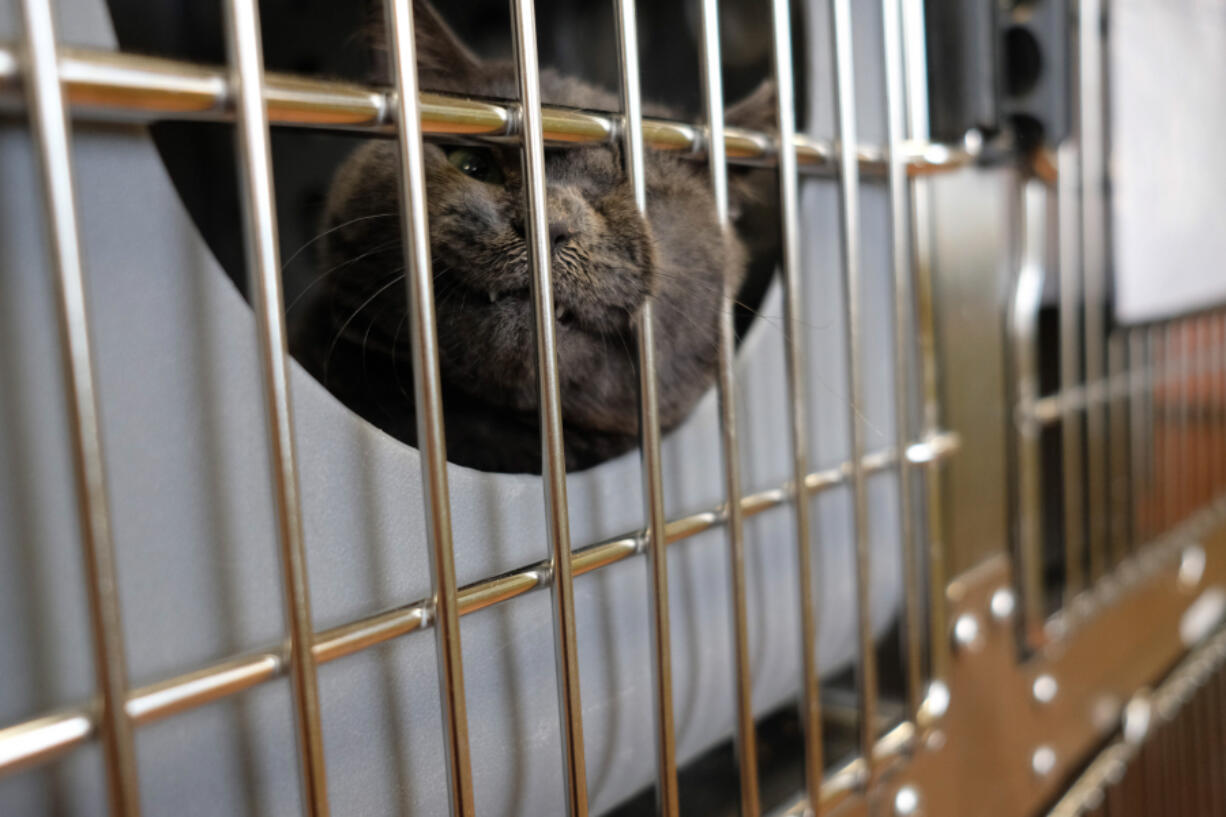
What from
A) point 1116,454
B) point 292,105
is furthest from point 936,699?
point 292,105

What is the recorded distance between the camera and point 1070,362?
95cm

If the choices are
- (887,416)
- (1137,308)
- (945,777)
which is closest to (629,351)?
(887,416)

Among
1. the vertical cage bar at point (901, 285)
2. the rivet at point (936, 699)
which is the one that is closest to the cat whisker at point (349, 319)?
the vertical cage bar at point (901, 285)

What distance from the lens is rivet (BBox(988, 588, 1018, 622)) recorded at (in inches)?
34.8

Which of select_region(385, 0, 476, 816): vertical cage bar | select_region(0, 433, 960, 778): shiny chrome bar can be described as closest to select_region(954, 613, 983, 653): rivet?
select_region(0, 433, 960, 778): shiny chrome bar

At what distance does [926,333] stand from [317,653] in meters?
0.56

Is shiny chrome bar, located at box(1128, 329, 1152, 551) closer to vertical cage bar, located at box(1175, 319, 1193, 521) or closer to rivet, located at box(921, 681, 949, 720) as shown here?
vertical cage bar, located at box(1175, 319, 1193, 521)

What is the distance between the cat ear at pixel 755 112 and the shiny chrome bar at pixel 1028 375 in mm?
405

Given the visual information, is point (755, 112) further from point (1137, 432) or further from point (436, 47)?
point (1137, 432)

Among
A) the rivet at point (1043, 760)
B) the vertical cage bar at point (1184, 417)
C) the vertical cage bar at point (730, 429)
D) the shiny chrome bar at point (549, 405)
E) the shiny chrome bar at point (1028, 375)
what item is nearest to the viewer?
the shiny chrome bar at point (549, 405)

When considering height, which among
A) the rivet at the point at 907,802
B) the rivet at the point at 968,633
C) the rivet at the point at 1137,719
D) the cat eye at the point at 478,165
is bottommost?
the rivet at the point at 1137,719

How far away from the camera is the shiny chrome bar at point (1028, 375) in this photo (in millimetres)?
873

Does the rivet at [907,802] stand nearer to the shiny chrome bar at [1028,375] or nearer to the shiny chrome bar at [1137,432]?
the shiny chrome bar at [1028,375]

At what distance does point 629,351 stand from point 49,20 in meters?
0.35
